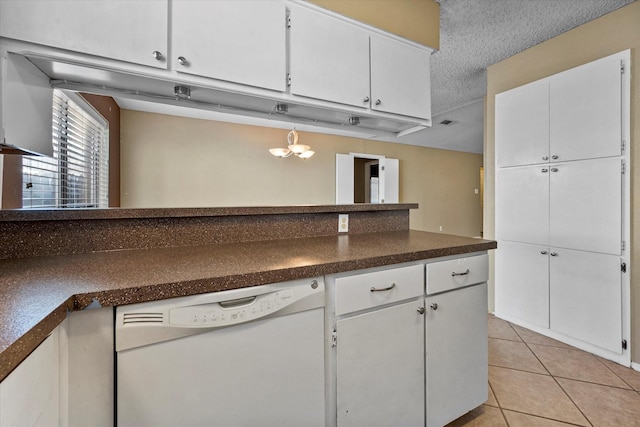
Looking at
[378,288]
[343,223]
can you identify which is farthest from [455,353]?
[343,223]

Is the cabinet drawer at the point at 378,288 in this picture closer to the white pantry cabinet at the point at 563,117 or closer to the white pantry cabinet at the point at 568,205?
the white pantry cabinet at the point at 568,205

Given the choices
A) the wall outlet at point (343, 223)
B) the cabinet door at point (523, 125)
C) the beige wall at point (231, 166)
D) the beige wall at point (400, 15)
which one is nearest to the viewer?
the beige wall at point (400, 15)

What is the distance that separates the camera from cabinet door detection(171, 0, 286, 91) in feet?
4.04

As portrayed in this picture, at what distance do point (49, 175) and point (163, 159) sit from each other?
7.68ft

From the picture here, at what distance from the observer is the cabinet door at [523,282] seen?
237 centimetres

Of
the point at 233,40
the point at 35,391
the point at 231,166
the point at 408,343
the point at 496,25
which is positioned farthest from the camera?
the point at 231,166

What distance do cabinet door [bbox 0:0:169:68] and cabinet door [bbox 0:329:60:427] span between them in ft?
3.34

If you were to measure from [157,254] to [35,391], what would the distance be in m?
0.62

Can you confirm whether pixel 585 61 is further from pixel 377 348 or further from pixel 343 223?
pixel 377 348

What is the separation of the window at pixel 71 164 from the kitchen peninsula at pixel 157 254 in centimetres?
69

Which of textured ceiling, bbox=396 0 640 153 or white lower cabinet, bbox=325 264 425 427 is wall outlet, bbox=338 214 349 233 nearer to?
white lower cabinet, bbox=325 264 425 427

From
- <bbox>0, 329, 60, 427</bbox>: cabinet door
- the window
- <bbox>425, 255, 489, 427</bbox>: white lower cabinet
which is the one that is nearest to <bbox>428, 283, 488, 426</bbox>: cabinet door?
<bbox>425, 255, 489, 427</bbox>: white lower cabinet

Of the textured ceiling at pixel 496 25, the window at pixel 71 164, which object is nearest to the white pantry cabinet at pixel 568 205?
the textured ceiling at pixel 496 25

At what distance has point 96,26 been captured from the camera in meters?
1.09
